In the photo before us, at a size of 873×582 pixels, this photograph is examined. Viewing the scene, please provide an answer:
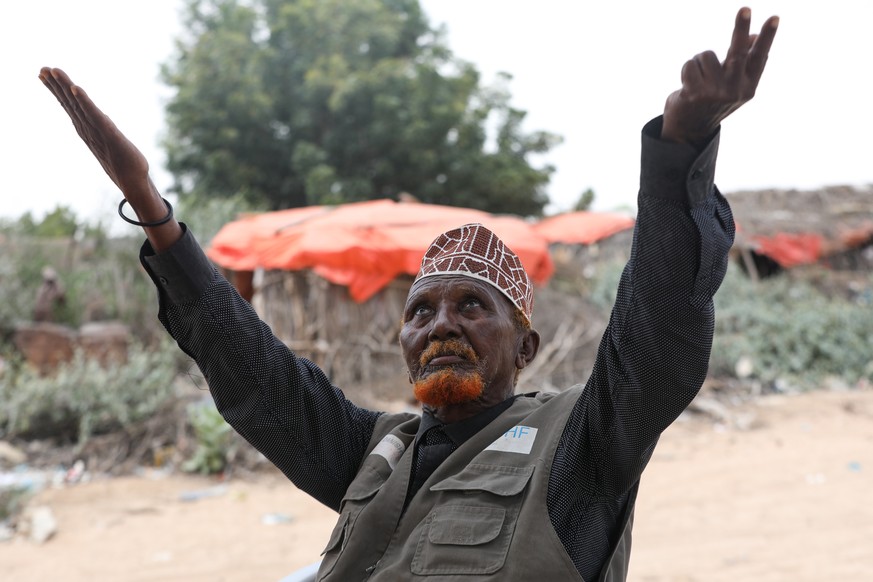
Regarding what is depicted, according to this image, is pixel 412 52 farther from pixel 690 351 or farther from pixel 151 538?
pixel 690 351

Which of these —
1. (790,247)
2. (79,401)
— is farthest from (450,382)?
(790,247)

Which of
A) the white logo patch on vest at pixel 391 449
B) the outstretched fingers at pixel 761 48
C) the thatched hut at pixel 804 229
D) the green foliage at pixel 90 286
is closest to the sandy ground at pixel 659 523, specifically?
the white logo patch on vest at pixel 391 449

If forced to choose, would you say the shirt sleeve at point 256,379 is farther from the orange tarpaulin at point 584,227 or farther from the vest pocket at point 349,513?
the orange tarpaulin at point 584,227

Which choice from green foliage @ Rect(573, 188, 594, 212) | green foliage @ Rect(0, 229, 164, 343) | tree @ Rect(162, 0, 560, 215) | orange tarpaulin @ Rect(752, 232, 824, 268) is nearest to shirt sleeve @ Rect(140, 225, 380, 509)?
green foliage @ Rect(0, 229, 164, 343)

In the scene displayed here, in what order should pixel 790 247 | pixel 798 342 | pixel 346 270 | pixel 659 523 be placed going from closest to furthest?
pixel 659 523 < pixel 346 270 < pixel 798 342 < pixel 790 247

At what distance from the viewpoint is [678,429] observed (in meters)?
9.15

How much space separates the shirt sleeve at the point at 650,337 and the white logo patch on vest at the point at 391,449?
48cm

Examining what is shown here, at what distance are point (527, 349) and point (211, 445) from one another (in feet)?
19.2

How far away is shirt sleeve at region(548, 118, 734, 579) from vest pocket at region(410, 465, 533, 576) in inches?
3.7

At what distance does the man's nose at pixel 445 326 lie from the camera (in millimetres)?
1911

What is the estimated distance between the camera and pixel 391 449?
2.00 meters

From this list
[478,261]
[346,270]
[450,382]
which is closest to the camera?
[450,382]

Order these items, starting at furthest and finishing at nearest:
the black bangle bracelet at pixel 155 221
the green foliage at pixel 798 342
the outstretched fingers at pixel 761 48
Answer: the green foliage at pixel 798 342 → the black bangle bracelet at pixel 155 221 → the outstretched fingers at pixel 761 48

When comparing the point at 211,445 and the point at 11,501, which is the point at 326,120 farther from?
the point at 11,501
